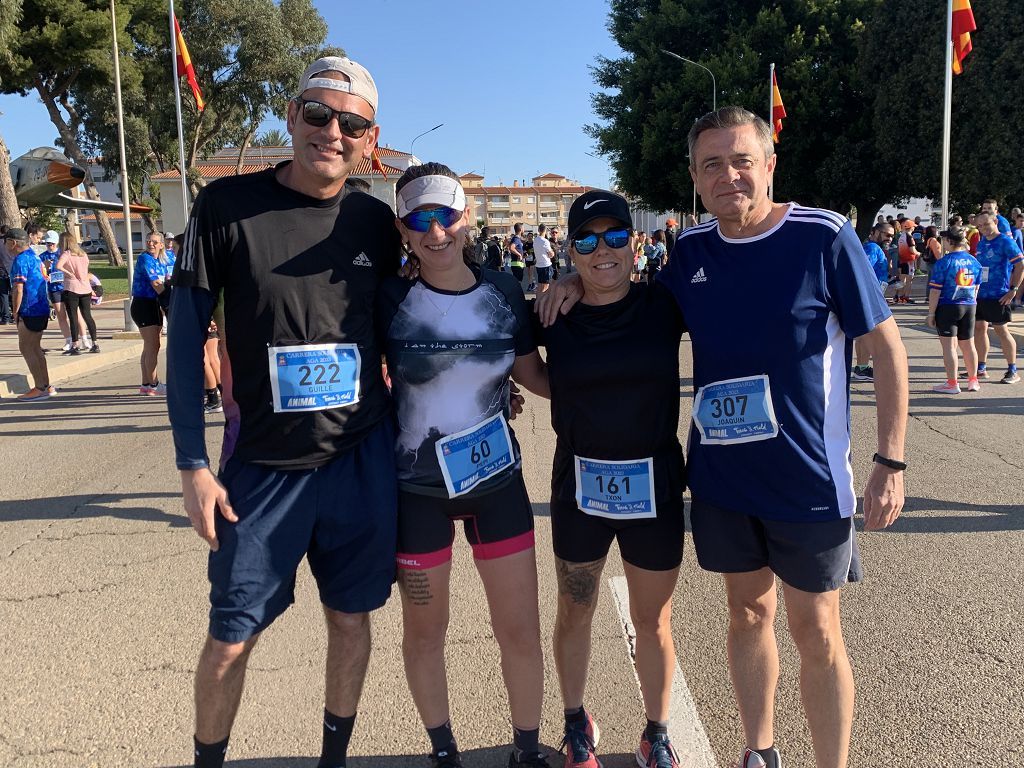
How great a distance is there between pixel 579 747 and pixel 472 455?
39.1 inches

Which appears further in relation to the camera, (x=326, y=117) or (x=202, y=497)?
(x=326, y=117)

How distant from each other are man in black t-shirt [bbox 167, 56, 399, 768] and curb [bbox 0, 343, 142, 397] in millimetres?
9510

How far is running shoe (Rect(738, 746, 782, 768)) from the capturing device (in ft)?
8.00

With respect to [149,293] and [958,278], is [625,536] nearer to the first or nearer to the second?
[958,278]

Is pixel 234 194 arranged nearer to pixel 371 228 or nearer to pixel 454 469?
pixel 371 228

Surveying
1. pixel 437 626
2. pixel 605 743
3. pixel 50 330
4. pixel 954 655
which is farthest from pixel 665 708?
pixel 50 330

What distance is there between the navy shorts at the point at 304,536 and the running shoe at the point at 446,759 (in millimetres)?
537

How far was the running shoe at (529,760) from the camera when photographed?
8.18 ft

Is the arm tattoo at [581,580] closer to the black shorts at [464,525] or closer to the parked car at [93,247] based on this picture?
the black shorts at [464,525]

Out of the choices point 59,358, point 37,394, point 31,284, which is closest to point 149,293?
point 31,284

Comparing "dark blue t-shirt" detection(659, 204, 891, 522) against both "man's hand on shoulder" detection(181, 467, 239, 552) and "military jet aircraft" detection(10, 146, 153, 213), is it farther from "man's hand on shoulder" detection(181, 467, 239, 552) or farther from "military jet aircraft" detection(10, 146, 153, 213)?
"military jet aircraft" detection(10, 146, 153, 213)

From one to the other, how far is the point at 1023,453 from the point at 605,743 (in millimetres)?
5354

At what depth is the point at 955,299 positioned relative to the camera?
878 cm

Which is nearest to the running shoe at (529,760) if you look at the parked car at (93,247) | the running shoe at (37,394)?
the running shoe at (37,394)
